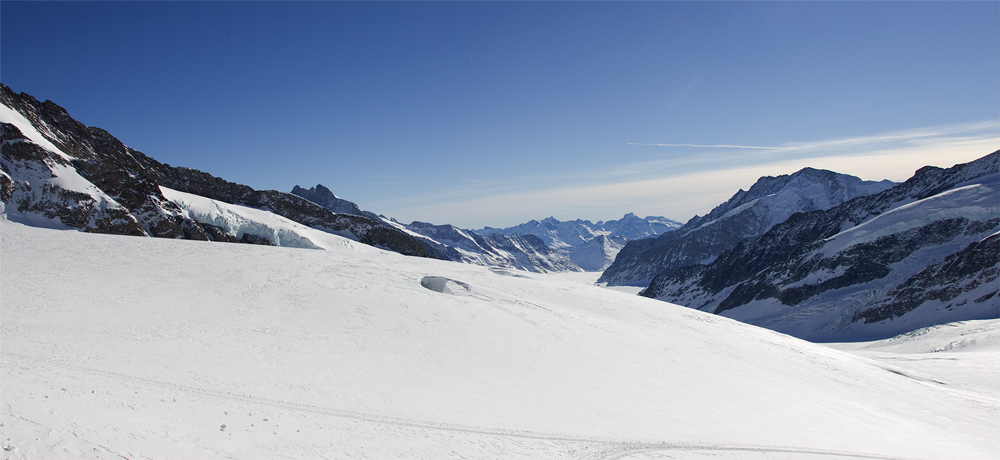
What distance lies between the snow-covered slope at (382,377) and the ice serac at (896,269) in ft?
162

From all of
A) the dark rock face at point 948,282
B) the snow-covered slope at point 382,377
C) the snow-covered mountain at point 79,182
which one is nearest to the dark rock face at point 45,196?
the snow-covered mountain at point 79,182

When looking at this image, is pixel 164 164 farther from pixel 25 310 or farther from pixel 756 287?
pixel 756 287

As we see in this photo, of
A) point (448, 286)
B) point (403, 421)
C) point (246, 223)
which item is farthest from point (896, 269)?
point (246, 223)

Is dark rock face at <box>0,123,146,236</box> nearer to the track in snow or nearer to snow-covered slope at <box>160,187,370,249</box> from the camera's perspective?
snow-covered slope at <box>160,187,370,249</box>

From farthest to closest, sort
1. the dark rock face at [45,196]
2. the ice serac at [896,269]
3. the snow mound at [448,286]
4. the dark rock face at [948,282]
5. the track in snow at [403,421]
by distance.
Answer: the ice serac at [896,269] < the dark rock face at [948,282] < the dark rock face at [45,196] < the snow mound at [448,286] < the track in snow at [403,421]

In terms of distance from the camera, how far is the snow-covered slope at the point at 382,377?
9172 mm

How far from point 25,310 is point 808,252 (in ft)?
389

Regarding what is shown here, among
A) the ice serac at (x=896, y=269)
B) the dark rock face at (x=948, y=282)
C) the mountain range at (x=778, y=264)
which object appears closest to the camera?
the mountain range at (x=778, y=264)

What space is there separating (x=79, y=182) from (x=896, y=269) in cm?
11251

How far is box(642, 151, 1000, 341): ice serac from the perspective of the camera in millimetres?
59812

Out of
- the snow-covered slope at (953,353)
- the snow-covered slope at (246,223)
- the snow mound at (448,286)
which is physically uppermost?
the snow-covered slope at (246,223)

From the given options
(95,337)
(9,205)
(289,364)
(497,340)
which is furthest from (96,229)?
(497,340)

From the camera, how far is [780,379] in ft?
66.9

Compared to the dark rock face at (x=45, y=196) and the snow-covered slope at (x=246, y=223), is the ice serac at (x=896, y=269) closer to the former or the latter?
the snow-covered slope at (x=246, y=223)
